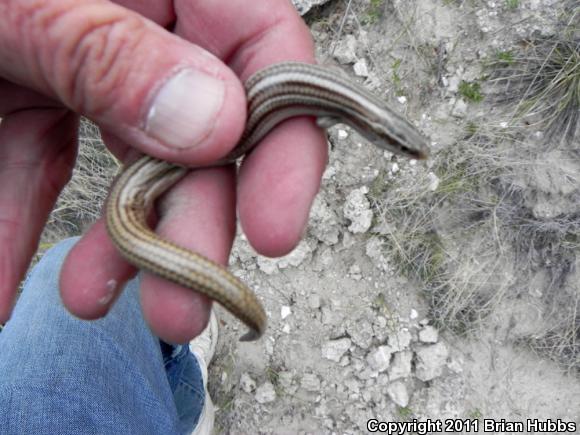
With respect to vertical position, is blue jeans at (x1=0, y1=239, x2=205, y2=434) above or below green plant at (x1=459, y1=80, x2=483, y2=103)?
below

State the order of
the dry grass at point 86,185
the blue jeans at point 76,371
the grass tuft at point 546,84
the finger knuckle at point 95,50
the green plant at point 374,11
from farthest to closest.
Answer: the dry grass at point 86,185
the green plant at point 374,11
the grass tuft at point 546,84
the blue jeans at point 76,371
the finger knuckle at point 95,50

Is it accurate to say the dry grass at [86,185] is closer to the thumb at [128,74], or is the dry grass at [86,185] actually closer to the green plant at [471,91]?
the thumb at [128,74]

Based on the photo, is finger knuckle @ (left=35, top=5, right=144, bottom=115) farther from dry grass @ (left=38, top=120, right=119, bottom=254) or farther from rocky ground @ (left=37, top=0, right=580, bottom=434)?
dry grass @ (left=38, top=120, right=119, bottom=254)

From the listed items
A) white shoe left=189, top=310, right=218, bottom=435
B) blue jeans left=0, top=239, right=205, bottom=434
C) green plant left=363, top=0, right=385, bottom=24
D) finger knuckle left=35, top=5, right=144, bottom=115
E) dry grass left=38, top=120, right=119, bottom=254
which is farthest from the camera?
dry grass left=38, top=120, right=119, bottom=254

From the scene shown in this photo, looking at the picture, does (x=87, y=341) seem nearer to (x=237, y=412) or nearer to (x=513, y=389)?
(x=237, y=412)

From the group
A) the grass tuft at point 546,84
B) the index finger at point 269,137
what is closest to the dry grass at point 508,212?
the grass tuft at point 546,84

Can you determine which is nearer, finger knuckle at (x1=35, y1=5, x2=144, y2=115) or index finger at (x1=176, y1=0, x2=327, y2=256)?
finger knuckle at (x1=35, y1=5, x2=144, y2=115)


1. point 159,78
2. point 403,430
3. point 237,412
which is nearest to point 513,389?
point 403,430

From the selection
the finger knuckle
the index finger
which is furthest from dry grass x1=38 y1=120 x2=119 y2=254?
the finger knuckle
